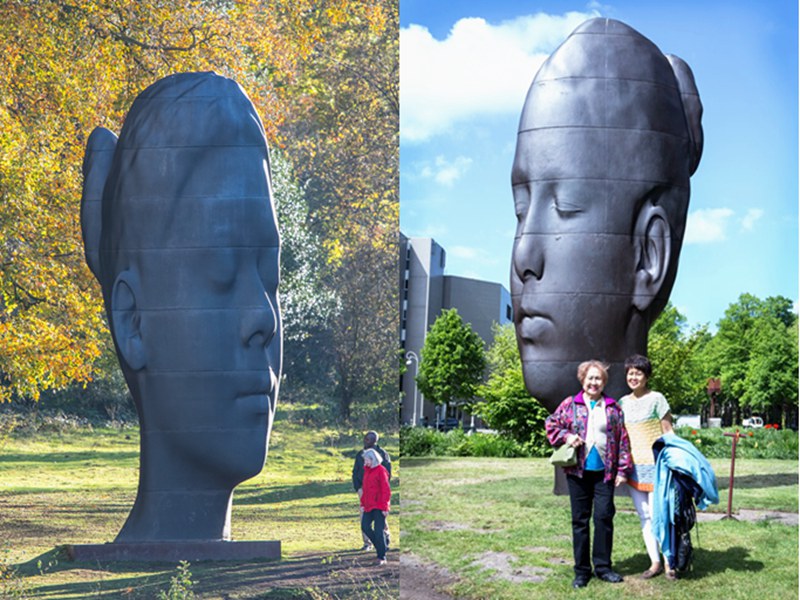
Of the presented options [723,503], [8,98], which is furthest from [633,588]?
[8,98]

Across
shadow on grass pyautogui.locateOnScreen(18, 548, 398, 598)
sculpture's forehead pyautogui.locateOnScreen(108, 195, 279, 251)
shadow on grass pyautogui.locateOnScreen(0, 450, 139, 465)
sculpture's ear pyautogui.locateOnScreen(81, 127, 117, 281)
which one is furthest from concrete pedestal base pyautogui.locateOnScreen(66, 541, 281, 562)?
sculpture's forehead pyautogui.locateOnScreen(108, 195, 279, 251)

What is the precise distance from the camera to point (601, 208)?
7.32 meters

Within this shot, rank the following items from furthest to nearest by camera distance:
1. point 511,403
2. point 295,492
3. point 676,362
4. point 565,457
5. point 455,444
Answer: point 455,444, point 511,403, point 676,362, point 295,492, point 565,457

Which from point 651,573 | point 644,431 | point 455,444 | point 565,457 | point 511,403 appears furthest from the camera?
point 455,444

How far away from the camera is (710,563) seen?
7059 mm

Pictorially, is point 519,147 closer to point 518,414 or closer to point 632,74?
point 632,74

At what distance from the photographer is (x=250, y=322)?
719 centimetres

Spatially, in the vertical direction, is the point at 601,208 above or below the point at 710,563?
above

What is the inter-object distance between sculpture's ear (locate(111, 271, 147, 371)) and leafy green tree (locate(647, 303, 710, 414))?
325 cm

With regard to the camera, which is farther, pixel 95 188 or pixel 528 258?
pixel 528 258

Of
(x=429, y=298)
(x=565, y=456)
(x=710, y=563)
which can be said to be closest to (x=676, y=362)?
(x=710, y=563)

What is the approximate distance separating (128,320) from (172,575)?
1.55m

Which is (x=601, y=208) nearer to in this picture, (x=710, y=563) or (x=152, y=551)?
(x=710, y=563)

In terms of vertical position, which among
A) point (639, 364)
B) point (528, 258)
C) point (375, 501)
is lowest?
point (375, 501)
